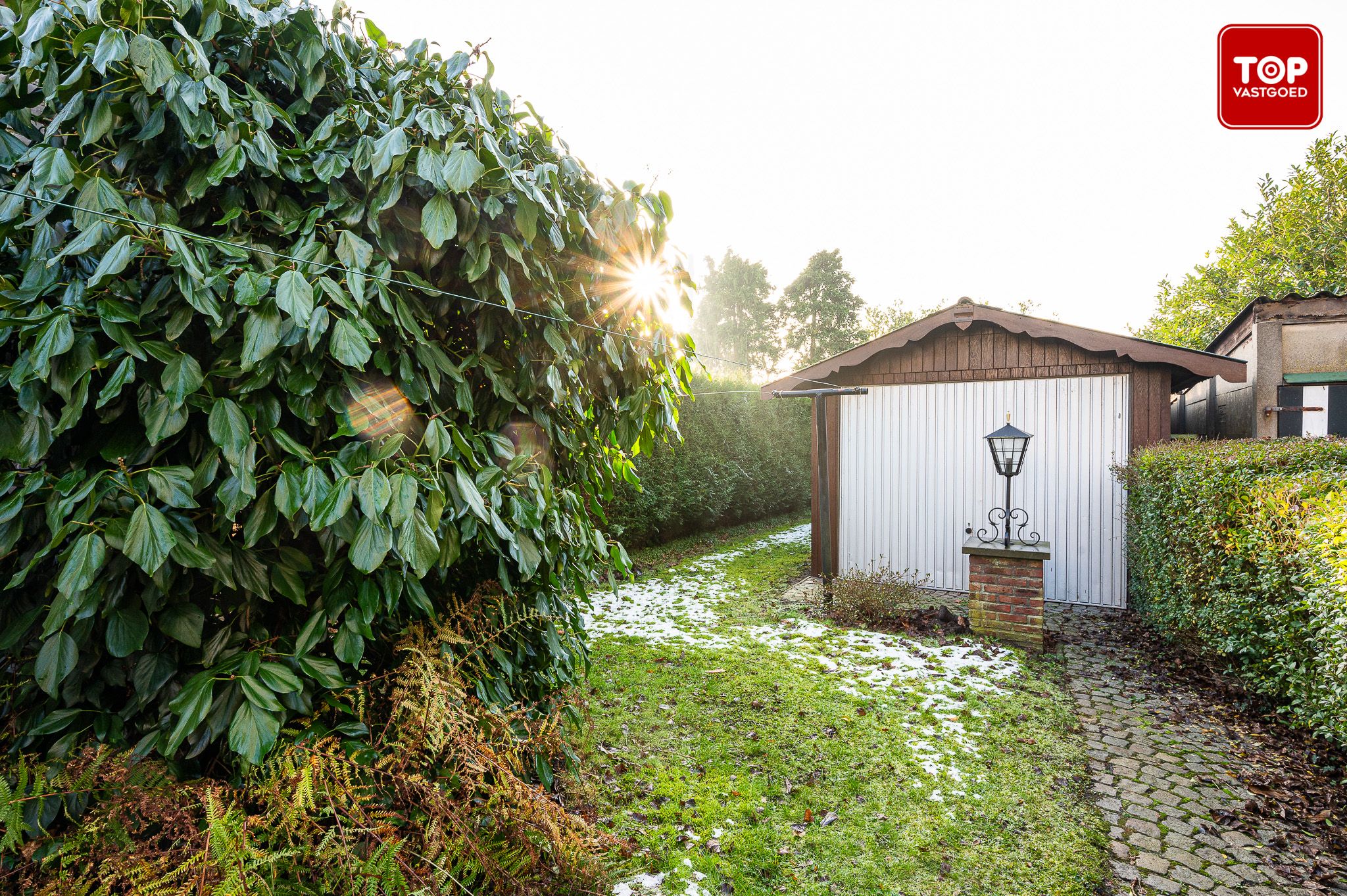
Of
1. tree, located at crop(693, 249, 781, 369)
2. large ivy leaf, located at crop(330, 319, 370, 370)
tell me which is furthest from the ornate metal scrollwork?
tree, located at crop(693, 249, 781, 369)

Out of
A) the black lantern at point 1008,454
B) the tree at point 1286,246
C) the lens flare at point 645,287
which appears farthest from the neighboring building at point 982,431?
the tree at point 1286,246

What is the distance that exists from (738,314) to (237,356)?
27.4m

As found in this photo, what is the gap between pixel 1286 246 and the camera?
12.2m

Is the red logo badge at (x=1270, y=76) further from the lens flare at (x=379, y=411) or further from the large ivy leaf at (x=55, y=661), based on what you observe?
the large ivy leaf at (x=55, y=661)

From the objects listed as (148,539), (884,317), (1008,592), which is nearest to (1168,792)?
(1008,592)

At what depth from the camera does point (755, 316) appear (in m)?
27.4

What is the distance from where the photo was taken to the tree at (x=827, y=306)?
25500 mm

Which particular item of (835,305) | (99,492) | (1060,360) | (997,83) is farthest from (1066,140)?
(835,305)

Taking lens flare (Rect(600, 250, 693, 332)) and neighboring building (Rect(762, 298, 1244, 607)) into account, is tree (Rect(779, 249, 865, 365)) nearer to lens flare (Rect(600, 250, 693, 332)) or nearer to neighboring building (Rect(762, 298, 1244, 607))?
neighboring building (Rect(762, 298, 1244, 607))

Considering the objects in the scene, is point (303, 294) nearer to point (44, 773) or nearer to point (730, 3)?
point (44, 773)

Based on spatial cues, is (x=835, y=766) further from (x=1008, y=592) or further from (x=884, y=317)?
(x=884, y=317)

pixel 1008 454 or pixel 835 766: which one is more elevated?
pixel 1008 454

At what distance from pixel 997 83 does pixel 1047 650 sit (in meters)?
4.84

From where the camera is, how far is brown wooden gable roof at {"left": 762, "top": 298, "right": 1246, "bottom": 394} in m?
5.37
